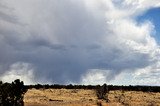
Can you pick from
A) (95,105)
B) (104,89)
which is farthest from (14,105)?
(104,89)

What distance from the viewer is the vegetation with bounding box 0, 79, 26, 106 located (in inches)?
3440

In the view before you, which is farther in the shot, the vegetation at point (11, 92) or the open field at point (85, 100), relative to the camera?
the open field at point (85, 100)

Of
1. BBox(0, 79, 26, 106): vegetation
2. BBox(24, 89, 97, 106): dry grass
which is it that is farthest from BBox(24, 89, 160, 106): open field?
BBox(0, 79, 26, 106): vegetation

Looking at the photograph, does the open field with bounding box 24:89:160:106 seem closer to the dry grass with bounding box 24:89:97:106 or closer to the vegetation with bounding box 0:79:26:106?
the dry grass with bounding box 24:89:97:106

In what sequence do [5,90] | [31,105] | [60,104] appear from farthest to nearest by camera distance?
[60,104] → [31,105] → [5,90]

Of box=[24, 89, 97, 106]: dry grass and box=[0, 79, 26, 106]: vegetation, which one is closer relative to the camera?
box=[0, 79, 26, 106]: vegetation

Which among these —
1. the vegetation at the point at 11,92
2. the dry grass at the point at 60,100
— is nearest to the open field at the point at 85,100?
the dry grass at the point at 60,100

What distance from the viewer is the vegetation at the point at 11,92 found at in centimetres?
8738

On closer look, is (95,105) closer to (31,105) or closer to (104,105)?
(104,105)

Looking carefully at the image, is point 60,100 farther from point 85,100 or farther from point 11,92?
point 11,92

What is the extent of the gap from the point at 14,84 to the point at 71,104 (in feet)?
131

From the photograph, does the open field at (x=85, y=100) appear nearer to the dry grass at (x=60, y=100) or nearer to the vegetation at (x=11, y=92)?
the dry grass at (x=60, y=100)

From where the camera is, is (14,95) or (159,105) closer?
(14,95)

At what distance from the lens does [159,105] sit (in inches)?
5074
